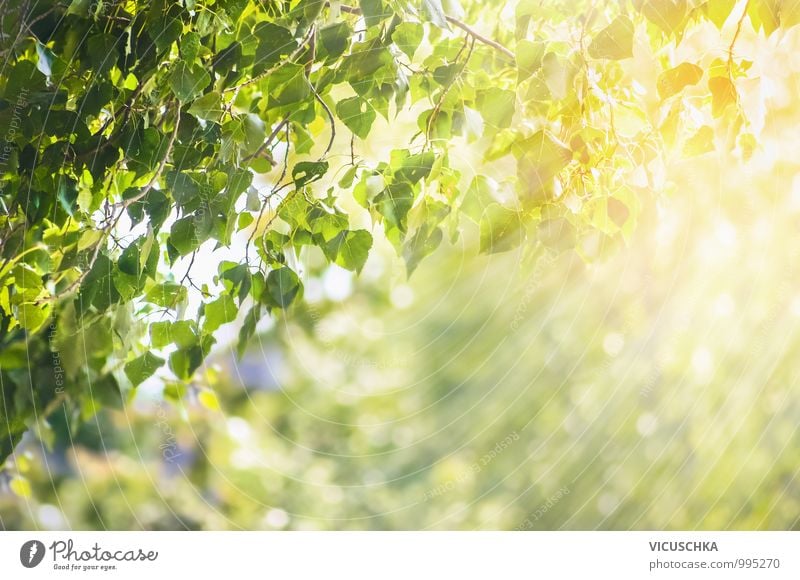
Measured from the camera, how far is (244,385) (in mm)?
731

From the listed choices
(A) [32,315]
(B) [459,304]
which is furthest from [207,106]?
(B) [459,304]

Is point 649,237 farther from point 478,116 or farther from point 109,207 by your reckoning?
point 109,207

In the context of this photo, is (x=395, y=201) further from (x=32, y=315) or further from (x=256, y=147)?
(x=32, y=315)

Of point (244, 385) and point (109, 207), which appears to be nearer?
point (109, 207)

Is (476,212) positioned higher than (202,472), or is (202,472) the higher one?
(476,212)

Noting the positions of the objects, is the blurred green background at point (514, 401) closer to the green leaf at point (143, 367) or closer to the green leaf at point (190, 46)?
the green leaf at point (143, 367)

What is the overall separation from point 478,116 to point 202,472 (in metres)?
0.44

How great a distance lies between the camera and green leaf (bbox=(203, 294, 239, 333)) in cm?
56

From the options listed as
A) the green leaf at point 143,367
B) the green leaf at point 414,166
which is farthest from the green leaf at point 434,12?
the green leaf at point 143,367

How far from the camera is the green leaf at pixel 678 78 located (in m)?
0.54

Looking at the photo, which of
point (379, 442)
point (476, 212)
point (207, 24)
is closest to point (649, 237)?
point (476, 212)

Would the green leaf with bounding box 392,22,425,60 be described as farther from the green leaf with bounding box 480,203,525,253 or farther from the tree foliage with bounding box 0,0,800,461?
the green leaf with bounding box 480,203,525,253
